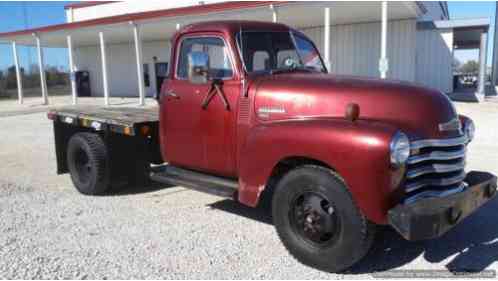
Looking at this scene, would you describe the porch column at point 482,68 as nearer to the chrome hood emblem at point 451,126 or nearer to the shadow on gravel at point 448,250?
the shadow on gravel at point 448,250

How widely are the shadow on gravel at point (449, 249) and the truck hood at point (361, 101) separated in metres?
0.95

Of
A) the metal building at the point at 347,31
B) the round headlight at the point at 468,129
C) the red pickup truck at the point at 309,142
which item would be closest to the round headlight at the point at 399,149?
the red pickup truck at the point at 309,142

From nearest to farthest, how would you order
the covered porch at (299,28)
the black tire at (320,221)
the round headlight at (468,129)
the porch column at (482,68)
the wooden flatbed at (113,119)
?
the black tire at (320,221)
the round headlight at (468,129)
the wooden flatbed at (113,119)
the covered porch at (299,28)
the porch column at (482,68)

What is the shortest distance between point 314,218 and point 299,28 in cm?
1978

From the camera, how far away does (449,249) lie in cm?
407

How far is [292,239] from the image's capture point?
3.71 metres

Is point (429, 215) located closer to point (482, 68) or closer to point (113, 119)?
point (113, 119)

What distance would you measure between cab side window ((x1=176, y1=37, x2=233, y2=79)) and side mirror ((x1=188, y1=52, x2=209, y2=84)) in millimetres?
82

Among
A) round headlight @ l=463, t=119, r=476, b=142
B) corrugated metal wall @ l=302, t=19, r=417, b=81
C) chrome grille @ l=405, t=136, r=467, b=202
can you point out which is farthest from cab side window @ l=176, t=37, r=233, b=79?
corrugated metal wall @ l=302, t=19, r=417, b=81

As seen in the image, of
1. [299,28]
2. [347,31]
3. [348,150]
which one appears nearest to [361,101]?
[348,150]

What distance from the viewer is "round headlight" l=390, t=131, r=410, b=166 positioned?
313 cm

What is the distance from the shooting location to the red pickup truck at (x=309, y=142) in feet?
10.6

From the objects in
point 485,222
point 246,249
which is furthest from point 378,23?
point 246,249

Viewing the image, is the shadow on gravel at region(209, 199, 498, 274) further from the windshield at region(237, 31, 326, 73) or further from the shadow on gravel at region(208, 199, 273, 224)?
the windshield at region(237, 31, 326, 73)
